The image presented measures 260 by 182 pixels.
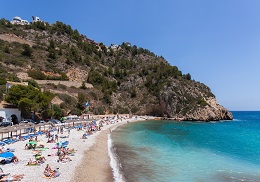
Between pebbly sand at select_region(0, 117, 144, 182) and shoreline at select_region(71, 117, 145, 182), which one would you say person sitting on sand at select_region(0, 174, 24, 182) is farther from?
shoreline at select_region(71, 117, 145, 182)

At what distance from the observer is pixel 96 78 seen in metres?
77.7

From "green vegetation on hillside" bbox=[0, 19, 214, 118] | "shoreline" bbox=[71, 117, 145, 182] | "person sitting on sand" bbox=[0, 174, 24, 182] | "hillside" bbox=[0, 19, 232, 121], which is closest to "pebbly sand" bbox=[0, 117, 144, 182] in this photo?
"shoreline" bbox=[71, 117, 145, 182]

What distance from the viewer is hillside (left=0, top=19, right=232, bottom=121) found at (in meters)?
62.4

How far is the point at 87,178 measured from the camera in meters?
13.1

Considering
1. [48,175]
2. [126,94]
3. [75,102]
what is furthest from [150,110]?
[48,175]

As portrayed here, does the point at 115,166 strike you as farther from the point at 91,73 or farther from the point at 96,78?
the point at 91,73

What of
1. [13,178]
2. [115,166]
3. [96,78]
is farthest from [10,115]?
[96,78]

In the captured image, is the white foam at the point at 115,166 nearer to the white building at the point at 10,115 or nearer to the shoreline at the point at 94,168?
the shoreline at the point at 94,168

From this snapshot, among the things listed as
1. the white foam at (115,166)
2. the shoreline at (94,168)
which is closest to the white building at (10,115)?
the shoreline at (94,168)

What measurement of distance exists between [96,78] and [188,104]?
35668mm

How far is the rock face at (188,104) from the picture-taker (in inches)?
2926

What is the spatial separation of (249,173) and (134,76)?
73761 mm

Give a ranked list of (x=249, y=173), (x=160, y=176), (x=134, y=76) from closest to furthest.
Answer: (x=160, y=176) < (x=249, y=173) < (x=134, y=76)

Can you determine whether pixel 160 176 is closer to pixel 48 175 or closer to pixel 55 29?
pixel 48 175
